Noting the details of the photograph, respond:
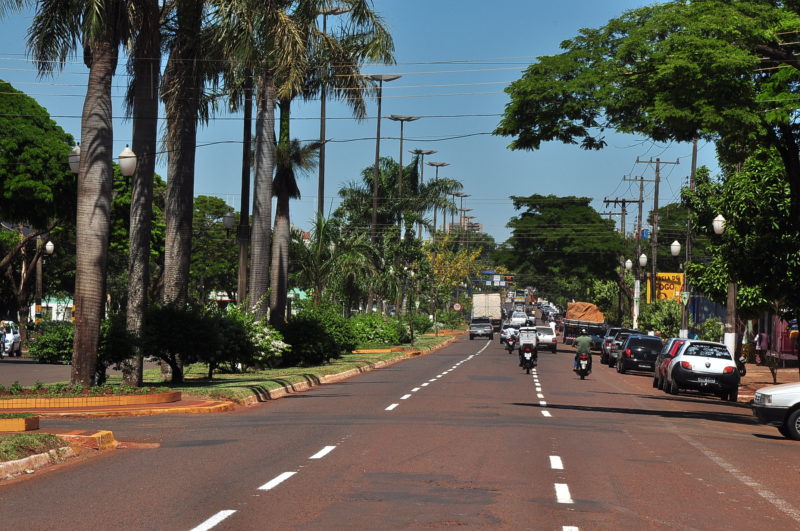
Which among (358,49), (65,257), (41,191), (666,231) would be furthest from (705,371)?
(666,231)

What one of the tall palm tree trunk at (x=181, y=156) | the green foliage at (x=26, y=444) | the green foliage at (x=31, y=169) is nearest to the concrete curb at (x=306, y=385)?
the tall palm tree trunk at (x=181, y=156)

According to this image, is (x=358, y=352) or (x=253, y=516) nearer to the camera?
(x=253, y=516)

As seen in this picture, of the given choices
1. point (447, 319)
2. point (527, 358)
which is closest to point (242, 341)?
point (527, 358)

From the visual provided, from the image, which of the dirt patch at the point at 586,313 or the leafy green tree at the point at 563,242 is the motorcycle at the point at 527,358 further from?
the leafy green tree at the point at 563,242

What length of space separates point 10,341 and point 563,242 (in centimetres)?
6530

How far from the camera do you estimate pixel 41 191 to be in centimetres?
4325

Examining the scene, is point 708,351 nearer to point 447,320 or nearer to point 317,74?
point 317,74

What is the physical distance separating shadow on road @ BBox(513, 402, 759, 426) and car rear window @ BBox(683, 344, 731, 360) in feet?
18.5

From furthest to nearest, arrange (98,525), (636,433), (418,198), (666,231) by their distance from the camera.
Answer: (666,231), (418,198), (636,433), (98,525)

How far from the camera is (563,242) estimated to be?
4171 inches

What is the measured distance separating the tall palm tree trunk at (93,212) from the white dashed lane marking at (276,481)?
10.4 m

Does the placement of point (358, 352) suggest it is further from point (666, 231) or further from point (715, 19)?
point (666, 231)

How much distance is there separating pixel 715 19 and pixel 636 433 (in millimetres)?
8586

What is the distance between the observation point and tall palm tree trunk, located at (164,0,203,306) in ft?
90.1
